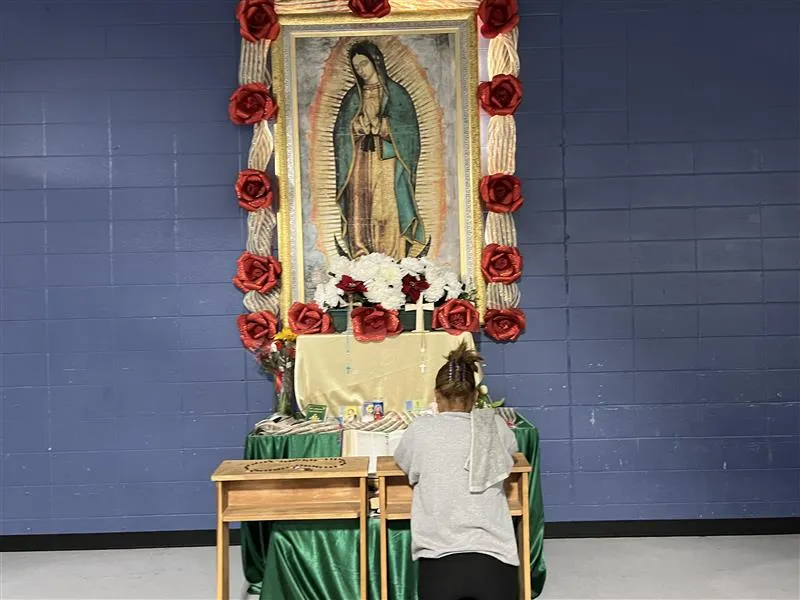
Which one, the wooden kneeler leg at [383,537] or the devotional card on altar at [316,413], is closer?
the wooden kneeler leg at [383,537]

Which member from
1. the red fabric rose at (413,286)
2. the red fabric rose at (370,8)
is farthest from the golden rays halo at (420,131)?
the red fabric rose at (413,286)

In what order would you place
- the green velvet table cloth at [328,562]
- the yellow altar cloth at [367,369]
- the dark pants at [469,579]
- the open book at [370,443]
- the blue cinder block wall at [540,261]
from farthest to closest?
the blue cinder block wall at [540,261] → the yellow altar cloth at [367,369] → the open book at [370,443] → the green velvet table cloth at [328,562] → the dark pants at [469,579]

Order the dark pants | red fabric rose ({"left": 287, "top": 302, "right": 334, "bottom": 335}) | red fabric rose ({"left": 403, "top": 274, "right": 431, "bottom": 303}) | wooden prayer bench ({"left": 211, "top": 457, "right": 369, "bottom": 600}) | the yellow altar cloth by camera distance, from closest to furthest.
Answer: the dark pants
wooden prayer bench ({"left": 211, "top": 457, "right": 369, "bottom": 600})
the yellow altar cloth
red fabric rose ({"left": 403, "top": 274, "right": 431, "bottom": 303})
red fabric rose ({"left": 287, "top": 302, "right": 334, "bottom": 335})

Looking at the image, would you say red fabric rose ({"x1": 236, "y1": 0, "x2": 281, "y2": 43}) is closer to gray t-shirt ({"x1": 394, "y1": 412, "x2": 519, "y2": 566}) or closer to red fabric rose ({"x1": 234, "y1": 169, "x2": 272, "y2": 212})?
red fabric rose ({"x1": 234, "y1": 169, "x2": 272, "y2": 212})

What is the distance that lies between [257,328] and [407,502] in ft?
6.69

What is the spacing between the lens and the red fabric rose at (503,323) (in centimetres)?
539

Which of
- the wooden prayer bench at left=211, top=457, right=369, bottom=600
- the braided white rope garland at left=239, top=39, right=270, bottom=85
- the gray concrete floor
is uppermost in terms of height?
the braided white rope garland at left=239, top=39, right=270, bottom=85

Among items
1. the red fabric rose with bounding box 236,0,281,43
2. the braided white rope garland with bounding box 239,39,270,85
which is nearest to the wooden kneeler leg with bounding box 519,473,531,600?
the braided white rope garland with bounding box 239,39,270,85

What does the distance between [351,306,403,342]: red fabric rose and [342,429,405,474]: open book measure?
0.65m

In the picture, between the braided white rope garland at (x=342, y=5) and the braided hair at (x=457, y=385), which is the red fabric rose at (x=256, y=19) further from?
the braided hair at (x=457, y=385)

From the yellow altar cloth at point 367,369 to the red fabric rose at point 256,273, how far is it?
0.50 metres

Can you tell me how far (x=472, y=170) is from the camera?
5.46 metres


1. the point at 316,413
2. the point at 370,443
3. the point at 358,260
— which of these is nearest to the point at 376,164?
the point at 358,260

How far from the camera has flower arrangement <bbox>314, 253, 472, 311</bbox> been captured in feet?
16.5
